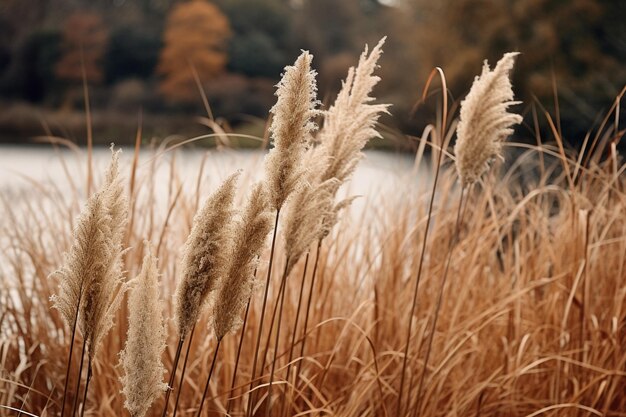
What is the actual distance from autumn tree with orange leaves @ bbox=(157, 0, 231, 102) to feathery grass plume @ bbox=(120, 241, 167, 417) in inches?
1786

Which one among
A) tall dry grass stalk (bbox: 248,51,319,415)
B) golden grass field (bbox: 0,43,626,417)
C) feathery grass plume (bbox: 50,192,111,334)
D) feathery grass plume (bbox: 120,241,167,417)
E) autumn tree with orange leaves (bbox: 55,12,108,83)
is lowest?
golden grass field (bbox: 0,43,626,417)

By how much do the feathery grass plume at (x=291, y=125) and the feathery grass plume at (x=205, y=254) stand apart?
14 cm

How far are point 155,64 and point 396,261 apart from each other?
47809 millimetres

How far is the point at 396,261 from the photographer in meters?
3.25

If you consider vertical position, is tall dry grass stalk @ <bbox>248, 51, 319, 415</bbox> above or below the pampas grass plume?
above

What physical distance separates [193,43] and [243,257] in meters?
49.0

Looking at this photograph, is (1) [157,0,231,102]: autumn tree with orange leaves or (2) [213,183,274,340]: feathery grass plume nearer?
(2) [213,183,274,340]: feathery grass plume

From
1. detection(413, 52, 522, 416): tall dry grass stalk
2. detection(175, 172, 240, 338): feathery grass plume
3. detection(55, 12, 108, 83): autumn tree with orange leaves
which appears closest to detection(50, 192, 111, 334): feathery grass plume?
detection(175, 172, 240, 338): feathery grass plume

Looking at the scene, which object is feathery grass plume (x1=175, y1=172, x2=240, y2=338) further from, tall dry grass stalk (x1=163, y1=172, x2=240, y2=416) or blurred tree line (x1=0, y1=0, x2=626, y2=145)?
blurred tree line (x1=0, y1=0, x2=626, y2=145)

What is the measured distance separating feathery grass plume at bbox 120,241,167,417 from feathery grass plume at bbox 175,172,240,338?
0.05 metres

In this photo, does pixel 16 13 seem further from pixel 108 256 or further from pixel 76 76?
pixel 108 256

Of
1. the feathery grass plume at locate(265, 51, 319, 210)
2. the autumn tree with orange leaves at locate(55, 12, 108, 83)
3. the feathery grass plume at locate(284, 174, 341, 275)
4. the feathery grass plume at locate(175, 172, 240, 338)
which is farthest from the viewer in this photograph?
the autumn tree with orange leaves at locate(55, 12, 108, 83)

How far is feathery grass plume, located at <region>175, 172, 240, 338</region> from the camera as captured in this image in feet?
4.31

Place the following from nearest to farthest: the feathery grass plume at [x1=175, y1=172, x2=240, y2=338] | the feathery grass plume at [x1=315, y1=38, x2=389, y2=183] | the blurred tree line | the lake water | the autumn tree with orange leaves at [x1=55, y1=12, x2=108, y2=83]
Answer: the feathery grass plume at [x1=175, y1=172, x2=240, y2=338] < the feathery grass plume at [x1=315, y1=38, x2=389, y2=183] < the lake water < the blurred tree line < the autumn tree with orange leaves at [x1=55, y1=12, x2=108, y2=83]
